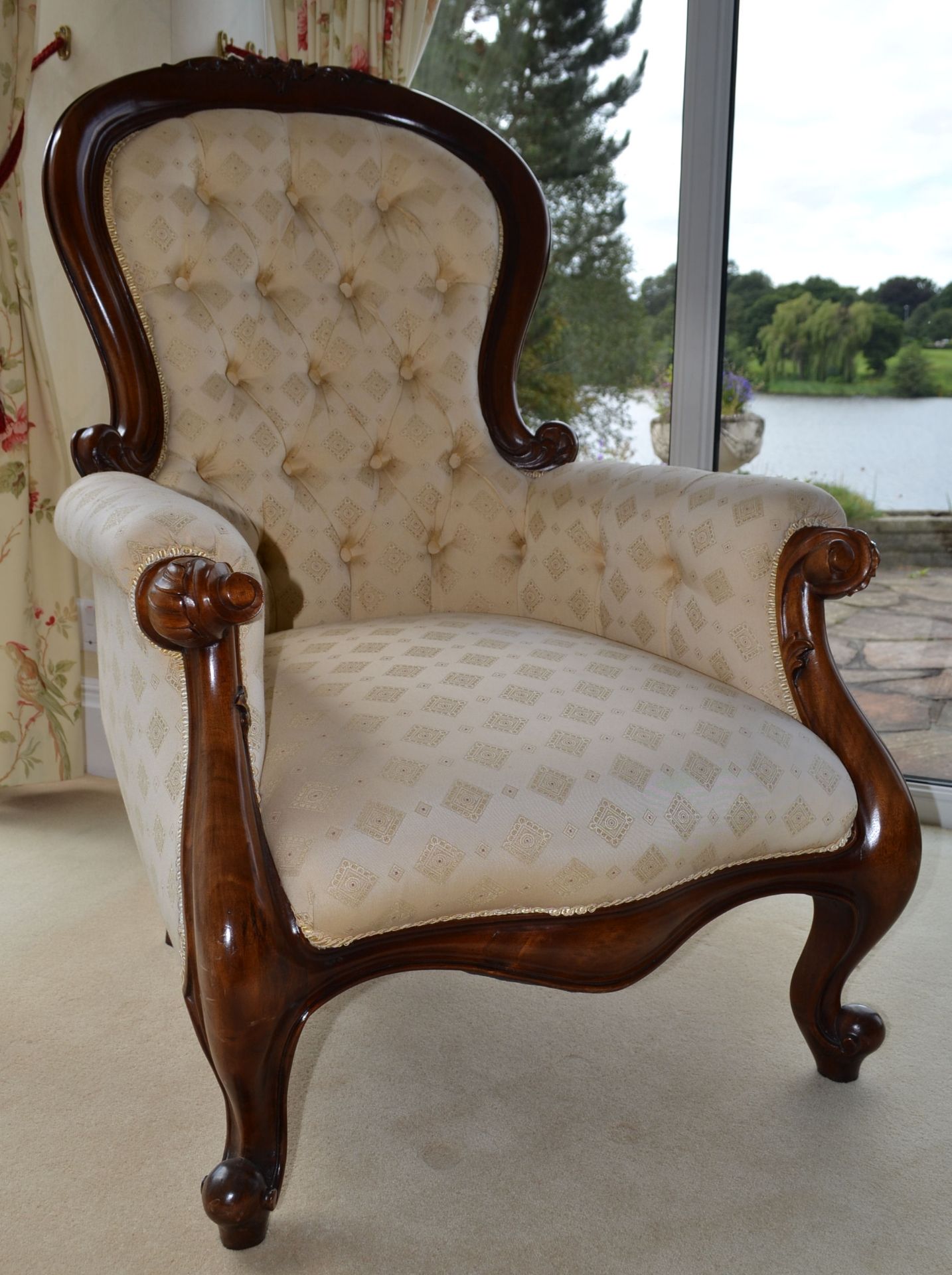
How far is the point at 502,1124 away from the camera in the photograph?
114 centimetres

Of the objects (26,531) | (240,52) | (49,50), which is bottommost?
(26,531)

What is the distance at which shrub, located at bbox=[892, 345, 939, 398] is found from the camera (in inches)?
73.9

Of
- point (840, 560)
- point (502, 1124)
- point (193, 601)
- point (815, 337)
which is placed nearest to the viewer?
point (193, 601)

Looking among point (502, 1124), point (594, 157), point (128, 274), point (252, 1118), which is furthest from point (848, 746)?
point (594, 157)

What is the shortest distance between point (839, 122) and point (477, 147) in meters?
0.75

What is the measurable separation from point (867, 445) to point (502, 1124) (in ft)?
4.47

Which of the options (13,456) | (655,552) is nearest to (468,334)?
(655,552)

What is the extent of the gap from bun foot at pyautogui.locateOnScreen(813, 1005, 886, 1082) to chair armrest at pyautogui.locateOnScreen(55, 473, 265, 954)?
2.38 ft

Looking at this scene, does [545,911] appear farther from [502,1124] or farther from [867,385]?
[867,385]

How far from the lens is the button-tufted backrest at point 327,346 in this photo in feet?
4.37

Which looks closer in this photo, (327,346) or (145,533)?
(145,533)

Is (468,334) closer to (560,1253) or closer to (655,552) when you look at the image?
(655,552)

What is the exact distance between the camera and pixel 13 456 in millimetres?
1899

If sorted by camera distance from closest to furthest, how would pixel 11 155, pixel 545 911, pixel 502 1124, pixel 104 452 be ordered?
1. pixel 545 911
2. pixel 502 1124
3. pixel 104 452
4. pixel 11 155
